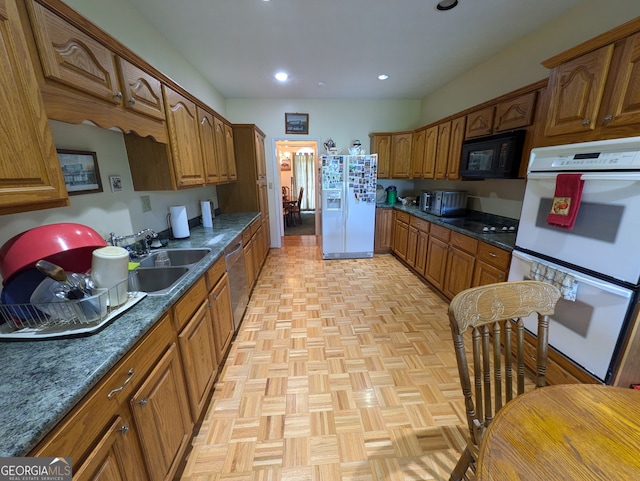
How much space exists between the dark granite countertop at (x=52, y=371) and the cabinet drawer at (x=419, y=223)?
2981 mm

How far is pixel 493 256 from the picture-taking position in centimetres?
204

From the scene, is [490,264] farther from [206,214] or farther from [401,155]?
[206,214]

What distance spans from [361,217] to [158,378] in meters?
3.45

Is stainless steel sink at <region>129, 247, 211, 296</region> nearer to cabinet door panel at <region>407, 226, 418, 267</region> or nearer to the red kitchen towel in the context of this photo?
the red kitchen towel

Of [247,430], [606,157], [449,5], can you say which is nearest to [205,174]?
[247,430]

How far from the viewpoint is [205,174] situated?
2.34 m

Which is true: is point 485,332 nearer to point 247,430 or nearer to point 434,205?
point 247,430

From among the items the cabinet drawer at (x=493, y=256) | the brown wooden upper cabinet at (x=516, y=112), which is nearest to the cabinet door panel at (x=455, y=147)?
the brown wooden upper cabinet at (x=516, y=112)

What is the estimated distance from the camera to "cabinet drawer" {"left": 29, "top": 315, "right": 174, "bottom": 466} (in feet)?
1.92

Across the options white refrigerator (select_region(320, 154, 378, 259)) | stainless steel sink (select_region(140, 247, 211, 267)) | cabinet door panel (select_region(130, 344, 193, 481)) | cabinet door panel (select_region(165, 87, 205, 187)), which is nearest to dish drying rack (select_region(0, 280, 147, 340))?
cabinet door panel (select_region(130, 344, 193, 481))

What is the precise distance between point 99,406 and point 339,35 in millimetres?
2958

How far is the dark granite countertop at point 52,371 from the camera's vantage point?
1.74ft

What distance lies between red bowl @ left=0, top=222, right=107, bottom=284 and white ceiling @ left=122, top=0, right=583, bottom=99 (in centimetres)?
192

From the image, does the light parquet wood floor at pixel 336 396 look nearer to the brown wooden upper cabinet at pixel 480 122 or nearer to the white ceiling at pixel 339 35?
the brown wooden upper cabinet at pixel 480 122
